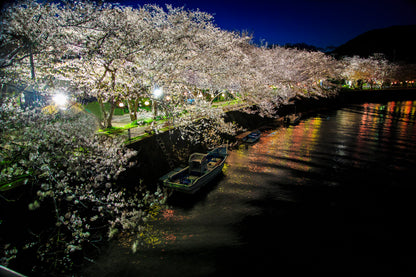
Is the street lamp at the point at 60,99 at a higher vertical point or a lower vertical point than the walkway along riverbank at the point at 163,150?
higher

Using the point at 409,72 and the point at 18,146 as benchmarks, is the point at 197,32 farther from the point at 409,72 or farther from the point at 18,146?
the point at 409,72

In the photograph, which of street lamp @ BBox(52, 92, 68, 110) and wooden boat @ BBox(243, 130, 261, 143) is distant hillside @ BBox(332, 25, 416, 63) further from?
street lamp @ BBox(52, 92, 68, 110)

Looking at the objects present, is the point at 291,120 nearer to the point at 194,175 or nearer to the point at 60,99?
the point at 194,175

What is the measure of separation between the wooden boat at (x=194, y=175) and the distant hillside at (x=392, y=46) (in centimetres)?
7347

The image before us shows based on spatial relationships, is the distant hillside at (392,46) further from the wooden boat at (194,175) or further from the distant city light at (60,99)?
the distant city light at (60,99)

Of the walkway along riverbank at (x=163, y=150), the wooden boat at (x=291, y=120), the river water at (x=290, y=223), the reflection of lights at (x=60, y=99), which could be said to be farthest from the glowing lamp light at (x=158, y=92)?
the wooden boat at (x=291, y=120)

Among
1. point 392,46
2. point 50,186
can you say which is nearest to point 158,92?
point 50,186

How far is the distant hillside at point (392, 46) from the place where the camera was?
72.8 meters

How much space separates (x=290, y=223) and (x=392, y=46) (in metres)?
109

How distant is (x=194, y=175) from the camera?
15.2 meters

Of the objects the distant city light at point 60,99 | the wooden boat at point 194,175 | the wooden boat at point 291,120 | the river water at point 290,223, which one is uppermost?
the distant city light at point 60,99

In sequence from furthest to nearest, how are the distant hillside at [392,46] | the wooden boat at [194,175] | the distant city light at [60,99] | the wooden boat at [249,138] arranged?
1. the distant hillside at [392,46]
2. the wooden boat at [249,138]
3. the wooden boat at [194,175]
4. the distant city light at [60,99]

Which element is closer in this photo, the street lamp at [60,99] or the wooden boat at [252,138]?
the street lamp at [60,99]

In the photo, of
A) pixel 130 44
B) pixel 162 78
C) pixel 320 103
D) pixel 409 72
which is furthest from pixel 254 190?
pixel 409 72
